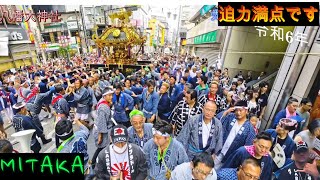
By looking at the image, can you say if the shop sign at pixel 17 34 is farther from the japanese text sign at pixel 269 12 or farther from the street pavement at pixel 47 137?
the japanese text sign at pixel 269 12

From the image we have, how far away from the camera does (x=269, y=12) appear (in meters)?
3.54

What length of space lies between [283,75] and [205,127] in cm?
419

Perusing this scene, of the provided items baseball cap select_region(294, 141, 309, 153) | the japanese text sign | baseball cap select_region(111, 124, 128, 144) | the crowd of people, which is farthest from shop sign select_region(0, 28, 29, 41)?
baseball cap select_region(294, 141, 309, 153)

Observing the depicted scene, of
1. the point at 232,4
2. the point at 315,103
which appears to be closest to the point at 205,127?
the point at 232,4

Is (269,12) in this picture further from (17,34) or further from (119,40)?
(17,34)

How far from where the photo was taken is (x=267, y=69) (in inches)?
456

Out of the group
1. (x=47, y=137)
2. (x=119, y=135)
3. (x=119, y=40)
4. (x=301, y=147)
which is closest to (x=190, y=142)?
(x=119, y=135)

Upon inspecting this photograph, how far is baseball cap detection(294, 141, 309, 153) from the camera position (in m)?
2.60

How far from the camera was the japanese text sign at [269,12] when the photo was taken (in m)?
3.46

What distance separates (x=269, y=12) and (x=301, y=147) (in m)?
2.50

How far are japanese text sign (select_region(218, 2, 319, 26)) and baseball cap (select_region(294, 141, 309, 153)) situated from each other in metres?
2.23

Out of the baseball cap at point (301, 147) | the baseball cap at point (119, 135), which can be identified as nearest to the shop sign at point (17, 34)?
the baseball cap at point (119, 135)

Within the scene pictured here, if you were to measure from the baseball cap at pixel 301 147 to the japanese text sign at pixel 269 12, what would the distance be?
7.31ft

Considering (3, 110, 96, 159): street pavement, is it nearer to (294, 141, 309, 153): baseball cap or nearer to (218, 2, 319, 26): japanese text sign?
(294, 141, 309, 153): baseball cap
